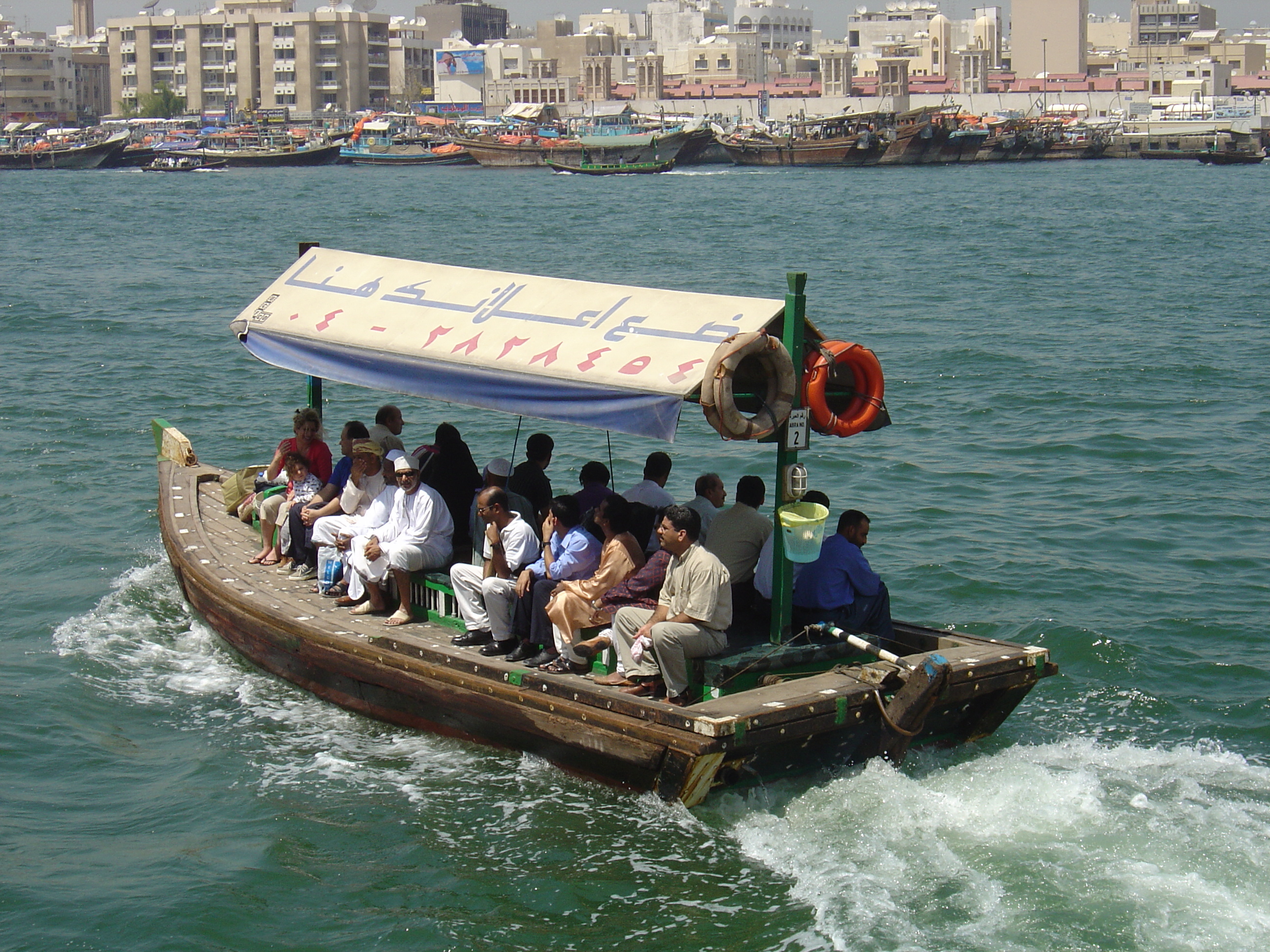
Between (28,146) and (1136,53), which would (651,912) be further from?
(1136,53)

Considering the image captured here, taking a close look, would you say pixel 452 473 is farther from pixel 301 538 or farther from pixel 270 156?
pixel 270 156

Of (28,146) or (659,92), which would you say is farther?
(659,92)

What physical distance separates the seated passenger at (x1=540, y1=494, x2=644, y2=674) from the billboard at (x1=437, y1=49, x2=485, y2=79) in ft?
461

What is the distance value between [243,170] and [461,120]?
106 feet

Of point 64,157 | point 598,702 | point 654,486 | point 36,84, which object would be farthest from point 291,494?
point 36,84

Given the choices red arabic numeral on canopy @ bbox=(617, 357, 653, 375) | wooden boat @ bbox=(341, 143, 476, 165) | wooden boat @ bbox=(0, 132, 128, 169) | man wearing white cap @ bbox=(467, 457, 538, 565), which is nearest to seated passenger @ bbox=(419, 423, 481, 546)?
man wearing white cap @ bbox=(467, 457, 538, 565)

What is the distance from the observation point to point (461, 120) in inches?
4688

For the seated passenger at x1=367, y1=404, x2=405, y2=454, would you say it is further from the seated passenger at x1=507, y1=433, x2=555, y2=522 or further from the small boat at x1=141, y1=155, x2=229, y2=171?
the small boat at x1=141, y1=155, x2=229, y2=171

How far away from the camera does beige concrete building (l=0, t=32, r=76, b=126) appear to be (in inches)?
5069

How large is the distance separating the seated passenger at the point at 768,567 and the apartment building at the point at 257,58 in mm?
125031

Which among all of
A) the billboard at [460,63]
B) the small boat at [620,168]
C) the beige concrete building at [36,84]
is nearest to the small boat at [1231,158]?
the small boat at [620,168]

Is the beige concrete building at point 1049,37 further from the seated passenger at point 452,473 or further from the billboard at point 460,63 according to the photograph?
the seated passenger at point 452,473

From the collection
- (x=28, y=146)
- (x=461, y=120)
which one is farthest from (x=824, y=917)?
(x=461, y=120)

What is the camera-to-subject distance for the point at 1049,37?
136 meters
